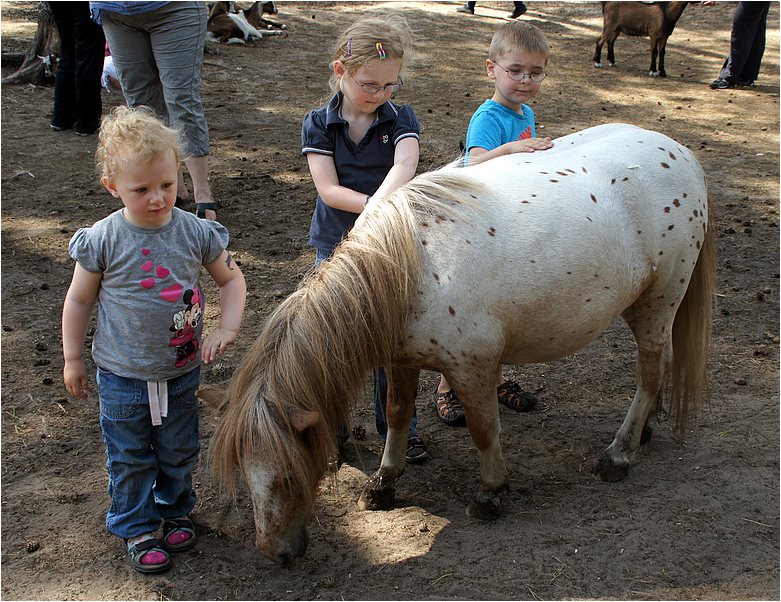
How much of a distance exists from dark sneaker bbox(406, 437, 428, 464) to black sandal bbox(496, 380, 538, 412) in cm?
64

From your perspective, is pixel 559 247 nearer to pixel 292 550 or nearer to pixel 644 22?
pixel 292 550

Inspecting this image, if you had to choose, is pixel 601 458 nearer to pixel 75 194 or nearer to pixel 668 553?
pixel 668 553

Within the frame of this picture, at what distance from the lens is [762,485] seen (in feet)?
9.23

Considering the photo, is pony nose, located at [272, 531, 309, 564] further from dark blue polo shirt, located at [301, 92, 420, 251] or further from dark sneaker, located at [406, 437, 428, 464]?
dark blue polo shirt, located at [301, 92, 420, 251]

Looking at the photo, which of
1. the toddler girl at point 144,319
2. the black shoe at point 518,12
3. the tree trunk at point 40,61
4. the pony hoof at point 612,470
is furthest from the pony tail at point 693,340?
the black shoe at point 518,12

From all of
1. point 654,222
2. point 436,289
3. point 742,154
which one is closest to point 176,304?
point 436,289

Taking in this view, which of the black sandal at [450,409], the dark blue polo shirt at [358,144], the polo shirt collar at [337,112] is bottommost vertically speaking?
the black sandal at [450,409]

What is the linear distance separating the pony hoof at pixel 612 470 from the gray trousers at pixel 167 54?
347 centimetres

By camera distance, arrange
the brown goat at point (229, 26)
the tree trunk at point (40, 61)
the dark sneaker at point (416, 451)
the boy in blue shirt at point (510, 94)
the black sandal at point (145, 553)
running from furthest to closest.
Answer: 1. the brown goat at point (229, 26)
2. the tree trunk at point (40, 61)
3. the dark sneaker at point (416, 451)
4. the boy in blue shirt at point (510, 94)
5. the black sandal at point (145, 553)

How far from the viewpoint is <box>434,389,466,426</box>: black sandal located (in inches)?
131

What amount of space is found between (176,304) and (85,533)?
1.06 m

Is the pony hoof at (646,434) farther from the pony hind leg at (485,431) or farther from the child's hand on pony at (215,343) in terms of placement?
the child's hand on pony at (215,343)

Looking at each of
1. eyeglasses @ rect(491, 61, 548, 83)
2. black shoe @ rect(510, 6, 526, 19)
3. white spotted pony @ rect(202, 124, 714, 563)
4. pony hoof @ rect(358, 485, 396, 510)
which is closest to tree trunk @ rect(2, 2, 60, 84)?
eyeglasses @ rect(491, 61, 548, 83)

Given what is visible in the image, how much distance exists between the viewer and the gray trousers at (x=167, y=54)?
174 inches
